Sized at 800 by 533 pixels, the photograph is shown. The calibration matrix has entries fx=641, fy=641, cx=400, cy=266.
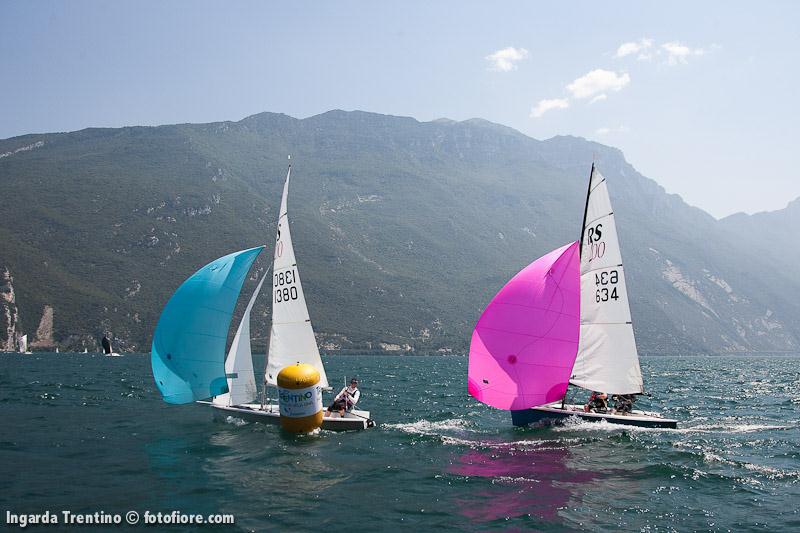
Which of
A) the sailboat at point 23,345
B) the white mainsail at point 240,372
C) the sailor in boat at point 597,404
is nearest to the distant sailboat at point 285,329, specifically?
the white mainsail at point 240,372

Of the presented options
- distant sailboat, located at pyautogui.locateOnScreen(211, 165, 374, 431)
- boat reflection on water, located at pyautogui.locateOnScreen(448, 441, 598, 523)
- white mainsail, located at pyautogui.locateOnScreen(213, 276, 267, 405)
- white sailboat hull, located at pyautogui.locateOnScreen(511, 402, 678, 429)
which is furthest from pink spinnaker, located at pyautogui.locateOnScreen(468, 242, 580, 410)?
white mainsail, located at pyautogui.locateOnScreen(213, 276, 267, 405)

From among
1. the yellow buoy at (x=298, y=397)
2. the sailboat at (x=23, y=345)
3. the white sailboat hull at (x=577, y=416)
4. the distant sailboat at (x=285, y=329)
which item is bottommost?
the sailboat at (x=23, y=345)

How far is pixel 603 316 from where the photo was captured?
26453 millimetres

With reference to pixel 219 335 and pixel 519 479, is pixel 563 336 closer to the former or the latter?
pixel 519 479

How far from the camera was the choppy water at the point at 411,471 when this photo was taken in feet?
47.9

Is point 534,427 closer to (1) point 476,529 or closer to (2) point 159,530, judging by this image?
(1) point 476,529

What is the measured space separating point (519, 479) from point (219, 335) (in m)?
13.8

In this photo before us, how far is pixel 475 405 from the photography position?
3712cm

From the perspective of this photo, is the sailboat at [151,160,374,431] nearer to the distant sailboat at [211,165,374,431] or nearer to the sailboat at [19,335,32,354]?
the distant sailboat at [211,165,374,431]

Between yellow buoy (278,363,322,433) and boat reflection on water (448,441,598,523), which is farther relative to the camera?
yellow buoy (278,363,322,433)

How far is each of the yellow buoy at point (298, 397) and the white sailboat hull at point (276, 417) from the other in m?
1.78

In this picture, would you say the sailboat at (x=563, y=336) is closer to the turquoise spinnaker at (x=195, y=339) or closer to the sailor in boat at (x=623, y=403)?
the sailor in boat at (x=623, y=403)

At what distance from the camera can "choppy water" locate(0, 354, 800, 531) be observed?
14.6 m

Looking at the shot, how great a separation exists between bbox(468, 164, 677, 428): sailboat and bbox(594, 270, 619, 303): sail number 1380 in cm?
4
